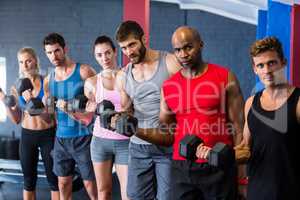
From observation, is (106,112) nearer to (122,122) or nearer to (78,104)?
(122,122)

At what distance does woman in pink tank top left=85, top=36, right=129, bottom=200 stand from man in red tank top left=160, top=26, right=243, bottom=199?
0.65m

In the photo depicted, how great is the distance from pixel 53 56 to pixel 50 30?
260 cm

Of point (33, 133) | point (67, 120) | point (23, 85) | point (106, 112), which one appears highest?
point (23, 85)

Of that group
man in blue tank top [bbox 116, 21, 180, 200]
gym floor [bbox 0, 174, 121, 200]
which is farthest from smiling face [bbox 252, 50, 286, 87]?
gym floor [bbox 0, 174, 121, 200]

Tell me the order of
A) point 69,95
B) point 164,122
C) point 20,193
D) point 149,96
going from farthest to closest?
1. point 20,193
2. point 69,95
3. point 149,96
4. point 164,122

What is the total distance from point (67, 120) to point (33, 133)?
33 cm

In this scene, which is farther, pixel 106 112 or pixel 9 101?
pixel 9 101

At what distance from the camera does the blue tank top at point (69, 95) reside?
9.86 ft

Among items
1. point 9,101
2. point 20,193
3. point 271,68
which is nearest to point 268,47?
point 271,68

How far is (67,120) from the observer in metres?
3.04

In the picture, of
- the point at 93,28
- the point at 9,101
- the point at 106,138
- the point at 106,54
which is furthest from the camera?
the point at 93,28

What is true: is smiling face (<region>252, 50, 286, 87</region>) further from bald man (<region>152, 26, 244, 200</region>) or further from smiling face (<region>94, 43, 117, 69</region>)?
smiling face (<region>94, 43, 117, 69</region>)

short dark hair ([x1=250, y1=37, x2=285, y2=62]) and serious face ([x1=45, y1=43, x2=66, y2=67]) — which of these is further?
serious face ([x1=45, y1=43, x2=66, y2=67])

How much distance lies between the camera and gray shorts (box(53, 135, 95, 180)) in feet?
9.82
